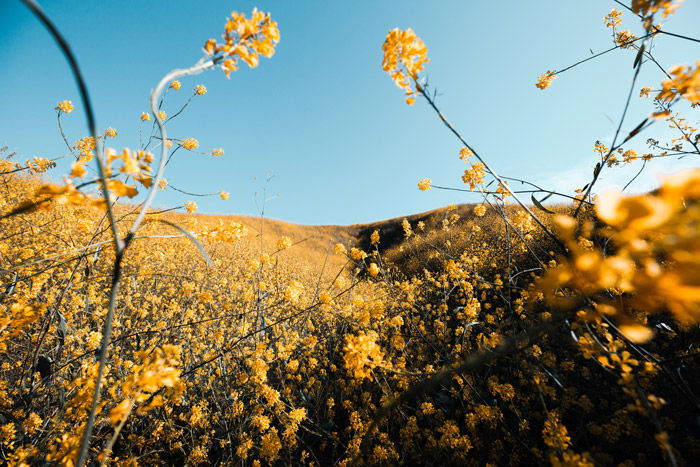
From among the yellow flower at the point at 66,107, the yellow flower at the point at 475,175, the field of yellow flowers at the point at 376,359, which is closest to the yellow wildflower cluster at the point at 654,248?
the field of yellow flowers at the point at 376,359

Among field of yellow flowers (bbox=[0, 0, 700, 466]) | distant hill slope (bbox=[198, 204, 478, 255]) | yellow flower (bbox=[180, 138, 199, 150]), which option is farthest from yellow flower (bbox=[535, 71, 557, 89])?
distant hill slope (bbox=[198, 204, 478, 255])

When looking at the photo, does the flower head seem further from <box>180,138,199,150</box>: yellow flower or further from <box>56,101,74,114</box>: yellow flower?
<box>56,101,74,114</box>: yellow flower

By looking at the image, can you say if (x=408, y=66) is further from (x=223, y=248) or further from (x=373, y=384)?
(x=223, y=248)

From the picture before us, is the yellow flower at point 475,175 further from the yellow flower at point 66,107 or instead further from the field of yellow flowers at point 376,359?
the yellow flower at point 66,107

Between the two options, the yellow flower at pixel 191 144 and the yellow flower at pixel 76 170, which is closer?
the yellow flower at pixel 76 170

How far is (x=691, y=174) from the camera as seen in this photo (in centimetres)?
48

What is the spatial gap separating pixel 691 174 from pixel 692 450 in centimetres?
368

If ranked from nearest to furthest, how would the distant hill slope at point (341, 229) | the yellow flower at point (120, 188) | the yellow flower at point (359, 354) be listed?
1. the yellow flower at point (120, 188)
2. the yellow flower at point (359, 354)
3. the distant hill slope at point (341, 229)

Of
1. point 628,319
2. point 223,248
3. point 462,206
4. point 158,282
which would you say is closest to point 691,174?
point 628,319

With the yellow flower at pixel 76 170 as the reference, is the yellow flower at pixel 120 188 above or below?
below

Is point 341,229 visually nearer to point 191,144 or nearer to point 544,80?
point 191,144

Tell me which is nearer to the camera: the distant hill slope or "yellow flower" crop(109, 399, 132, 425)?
"yellow flower" crop(109, 399, 132, 425)

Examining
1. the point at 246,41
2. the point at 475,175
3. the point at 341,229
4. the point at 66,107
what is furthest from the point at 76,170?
the point at 341,229

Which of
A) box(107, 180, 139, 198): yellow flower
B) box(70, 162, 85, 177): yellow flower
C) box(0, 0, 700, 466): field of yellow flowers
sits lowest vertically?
box(0, 0, 700, 466): field of yellow flowers
